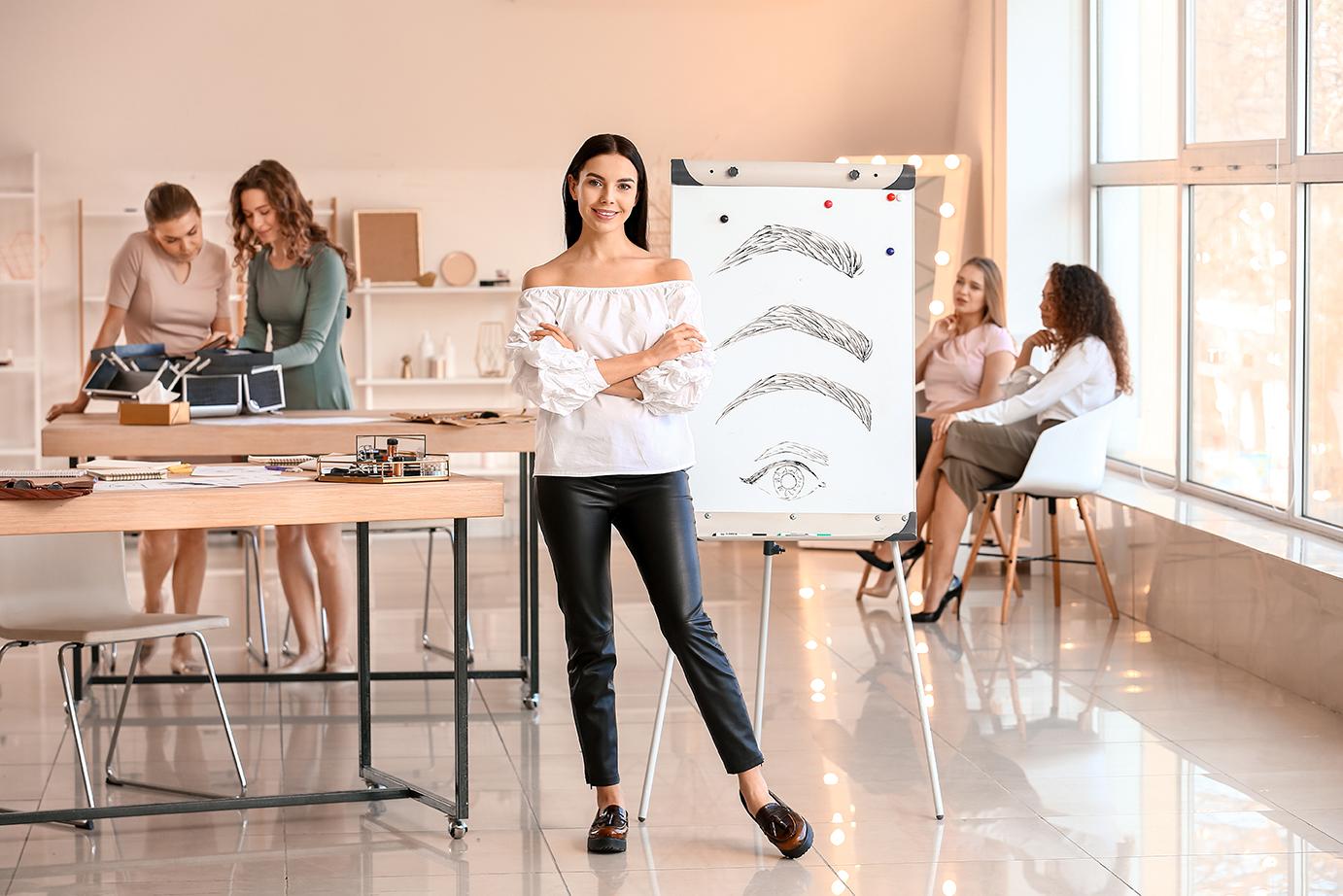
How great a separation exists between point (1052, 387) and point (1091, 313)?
12.9 inches

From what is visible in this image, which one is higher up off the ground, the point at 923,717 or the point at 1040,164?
the point at 1040,164

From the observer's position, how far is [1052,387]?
5.98 m

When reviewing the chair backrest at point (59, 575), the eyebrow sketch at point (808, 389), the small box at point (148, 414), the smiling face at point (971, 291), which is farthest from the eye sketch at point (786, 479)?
the smiling face at point (971, 291)

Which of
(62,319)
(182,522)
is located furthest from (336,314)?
(62,319)

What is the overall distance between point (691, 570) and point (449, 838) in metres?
0.83

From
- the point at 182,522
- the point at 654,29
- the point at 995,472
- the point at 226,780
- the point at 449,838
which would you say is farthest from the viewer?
the point at 654,29

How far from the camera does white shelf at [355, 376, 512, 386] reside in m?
8.40

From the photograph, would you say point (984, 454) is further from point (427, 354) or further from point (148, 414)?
point (427, 354)

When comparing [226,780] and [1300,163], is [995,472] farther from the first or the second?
[226,780]

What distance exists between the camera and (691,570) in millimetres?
3332

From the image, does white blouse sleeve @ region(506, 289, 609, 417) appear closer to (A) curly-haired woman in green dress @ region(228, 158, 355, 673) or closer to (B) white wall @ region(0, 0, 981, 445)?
(A) curly-haired woman in green dress @ region(228, 158, 355, 673)

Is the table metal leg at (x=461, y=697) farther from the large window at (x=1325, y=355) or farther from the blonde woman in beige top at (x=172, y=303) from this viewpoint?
the large window at (x=1325, y=355)

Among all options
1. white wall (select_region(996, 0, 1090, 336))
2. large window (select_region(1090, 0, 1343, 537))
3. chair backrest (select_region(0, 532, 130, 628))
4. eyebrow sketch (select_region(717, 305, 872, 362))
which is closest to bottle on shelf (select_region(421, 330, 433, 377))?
white wall (select_region(996, 0, 1090, 336))

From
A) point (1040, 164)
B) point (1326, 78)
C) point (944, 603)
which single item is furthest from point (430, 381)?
point (1326, 78)
